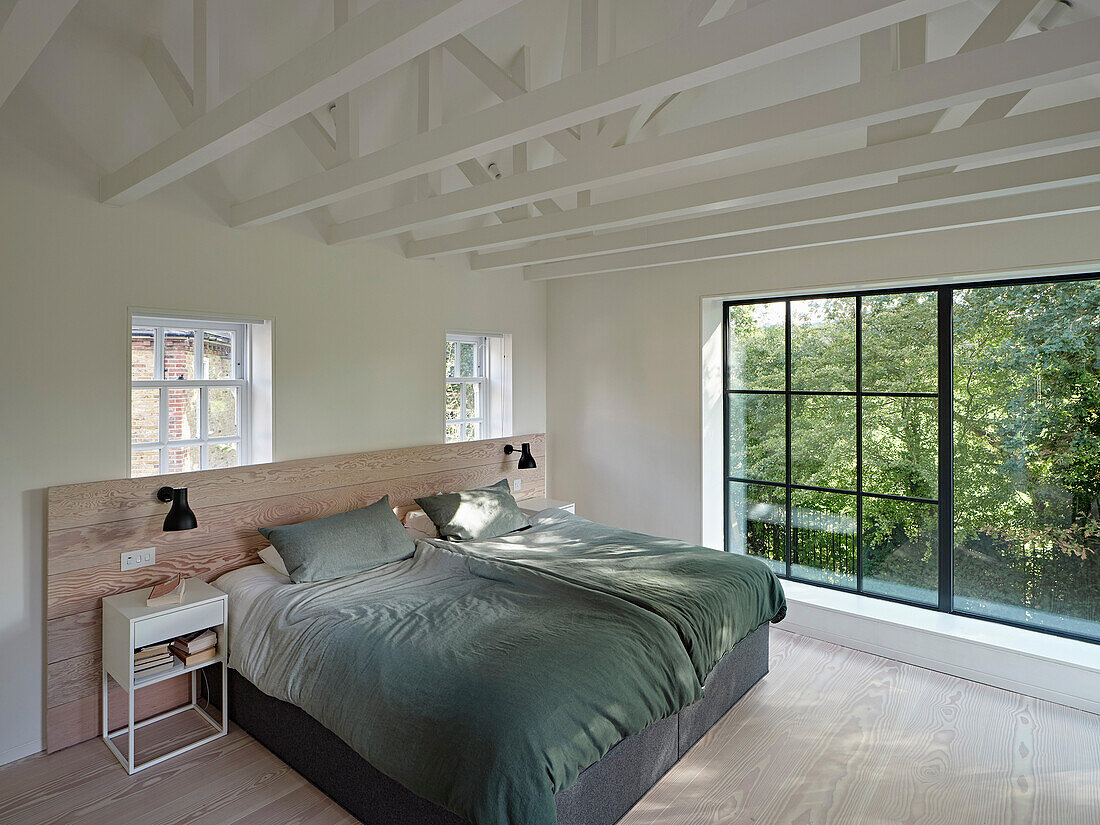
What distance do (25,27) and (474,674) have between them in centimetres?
214

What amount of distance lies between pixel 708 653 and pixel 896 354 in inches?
93.5

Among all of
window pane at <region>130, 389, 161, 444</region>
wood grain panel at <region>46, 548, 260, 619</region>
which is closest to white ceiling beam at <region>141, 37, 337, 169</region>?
window pane at <region>130, 389, 161, 444</region>

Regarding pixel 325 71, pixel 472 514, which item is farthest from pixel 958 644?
pixel 325 71

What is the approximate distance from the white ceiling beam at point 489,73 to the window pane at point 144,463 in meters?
2.35

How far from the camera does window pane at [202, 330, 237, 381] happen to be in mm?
3354

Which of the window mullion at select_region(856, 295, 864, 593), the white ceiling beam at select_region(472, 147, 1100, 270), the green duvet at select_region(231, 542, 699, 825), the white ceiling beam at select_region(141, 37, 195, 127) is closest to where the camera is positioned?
the green duvet at select_region(231, 542, 699, 825)

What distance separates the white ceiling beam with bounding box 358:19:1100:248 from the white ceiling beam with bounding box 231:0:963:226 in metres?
0.42

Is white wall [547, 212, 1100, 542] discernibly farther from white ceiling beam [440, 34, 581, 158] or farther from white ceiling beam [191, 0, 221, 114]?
white ceiling beam [191, 0, 221, 114]

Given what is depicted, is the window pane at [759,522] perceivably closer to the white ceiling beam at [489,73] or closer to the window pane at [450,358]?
the window pane at [450,358]

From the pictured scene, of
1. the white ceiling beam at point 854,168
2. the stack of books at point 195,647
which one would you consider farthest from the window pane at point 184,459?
the white ceiling beam at point 854,168

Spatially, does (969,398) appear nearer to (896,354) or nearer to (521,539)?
(896,354)

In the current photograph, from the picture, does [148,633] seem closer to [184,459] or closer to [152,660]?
[152,660]

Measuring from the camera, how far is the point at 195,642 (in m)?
2.79

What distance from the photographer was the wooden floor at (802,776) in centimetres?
237
